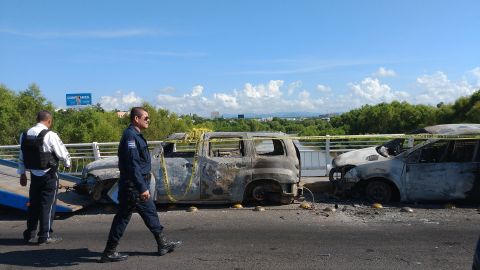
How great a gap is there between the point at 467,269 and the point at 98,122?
221 ft

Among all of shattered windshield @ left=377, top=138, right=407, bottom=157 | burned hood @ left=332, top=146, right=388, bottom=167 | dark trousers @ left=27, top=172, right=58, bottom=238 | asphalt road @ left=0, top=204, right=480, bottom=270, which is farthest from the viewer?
shattered windshield @ left=377, top=138, right=407, bottom=157

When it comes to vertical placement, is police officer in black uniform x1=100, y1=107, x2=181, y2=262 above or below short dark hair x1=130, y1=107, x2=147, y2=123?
below

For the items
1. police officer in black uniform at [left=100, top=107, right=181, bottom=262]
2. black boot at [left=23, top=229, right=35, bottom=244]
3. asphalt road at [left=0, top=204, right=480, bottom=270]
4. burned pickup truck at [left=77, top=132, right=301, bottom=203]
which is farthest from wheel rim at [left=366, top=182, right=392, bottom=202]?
black boot at [left=23, top=229, right=35, bottom=244]

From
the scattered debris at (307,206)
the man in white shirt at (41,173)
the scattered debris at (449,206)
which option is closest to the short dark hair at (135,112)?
the man in white shirt at (41,173)

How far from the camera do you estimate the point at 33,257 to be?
5.96 m

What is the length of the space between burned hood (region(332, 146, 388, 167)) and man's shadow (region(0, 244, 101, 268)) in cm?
537

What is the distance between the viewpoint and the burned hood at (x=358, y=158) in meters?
9.25

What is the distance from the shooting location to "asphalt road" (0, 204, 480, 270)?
564 cm

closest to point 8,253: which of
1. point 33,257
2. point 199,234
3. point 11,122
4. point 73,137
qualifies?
point 33,257

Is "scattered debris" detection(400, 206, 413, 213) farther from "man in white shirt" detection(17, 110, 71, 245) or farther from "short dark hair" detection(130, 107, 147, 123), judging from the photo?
"man in white shirt" detection(17, 110, 71, 245)

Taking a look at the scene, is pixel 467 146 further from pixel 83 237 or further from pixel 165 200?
pixel 83 237

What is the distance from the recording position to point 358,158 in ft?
31.1

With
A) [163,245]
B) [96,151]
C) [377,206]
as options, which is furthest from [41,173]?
[96,151]

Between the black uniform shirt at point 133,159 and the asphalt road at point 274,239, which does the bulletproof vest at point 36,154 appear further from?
the black uniform shirt at point 133,159
